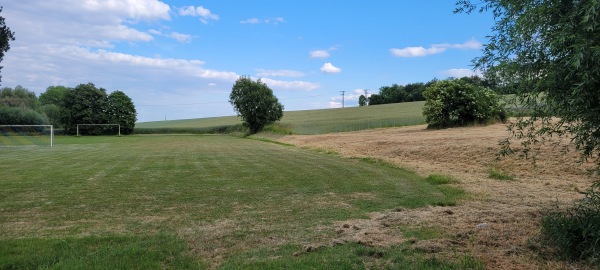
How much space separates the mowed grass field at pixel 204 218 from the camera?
5.46m

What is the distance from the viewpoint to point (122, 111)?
86.8 meters

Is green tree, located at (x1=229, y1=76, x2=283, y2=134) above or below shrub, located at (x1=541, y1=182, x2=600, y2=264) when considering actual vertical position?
above

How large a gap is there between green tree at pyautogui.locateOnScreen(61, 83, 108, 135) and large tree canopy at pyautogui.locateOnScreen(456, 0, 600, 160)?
88636mm

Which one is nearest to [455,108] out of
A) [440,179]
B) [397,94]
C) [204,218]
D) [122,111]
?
[440,179]

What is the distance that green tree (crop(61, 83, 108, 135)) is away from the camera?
3260 inches

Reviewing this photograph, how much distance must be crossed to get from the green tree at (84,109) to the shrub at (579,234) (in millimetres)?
89003

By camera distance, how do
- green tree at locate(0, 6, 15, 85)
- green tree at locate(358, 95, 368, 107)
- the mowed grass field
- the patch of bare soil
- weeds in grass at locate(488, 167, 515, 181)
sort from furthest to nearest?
green tree at locate(358, 95, 368, 107)
green tree at locate(0, 6, 15, 85)
weeds in grass at locate(488, 167, 515, 181)
the patch of bare soil
the mowed grass field

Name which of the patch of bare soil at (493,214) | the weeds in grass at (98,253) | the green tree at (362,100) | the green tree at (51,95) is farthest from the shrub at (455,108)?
the green tree at (51,95)

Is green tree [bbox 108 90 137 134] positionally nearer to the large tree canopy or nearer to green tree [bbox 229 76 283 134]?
green tree [bbox 229 76 283 134]

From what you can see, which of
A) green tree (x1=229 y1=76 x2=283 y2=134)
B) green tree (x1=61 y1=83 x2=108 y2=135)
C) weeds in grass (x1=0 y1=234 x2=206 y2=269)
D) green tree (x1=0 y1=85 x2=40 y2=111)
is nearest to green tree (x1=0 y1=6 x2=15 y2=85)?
weeds in grass (x1=0 y1=234 x2=206 y2=269)

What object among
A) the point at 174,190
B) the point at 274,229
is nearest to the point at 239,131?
the point at 174,190

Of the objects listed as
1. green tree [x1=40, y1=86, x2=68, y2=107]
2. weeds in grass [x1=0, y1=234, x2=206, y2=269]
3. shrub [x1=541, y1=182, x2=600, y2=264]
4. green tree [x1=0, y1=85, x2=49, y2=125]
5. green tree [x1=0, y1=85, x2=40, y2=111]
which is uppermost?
green tree [x1=40, y1=86, x2=68, y2=107]

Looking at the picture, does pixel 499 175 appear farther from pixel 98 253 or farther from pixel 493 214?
pixel 98 253

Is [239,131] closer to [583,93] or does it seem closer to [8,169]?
[8,169]
